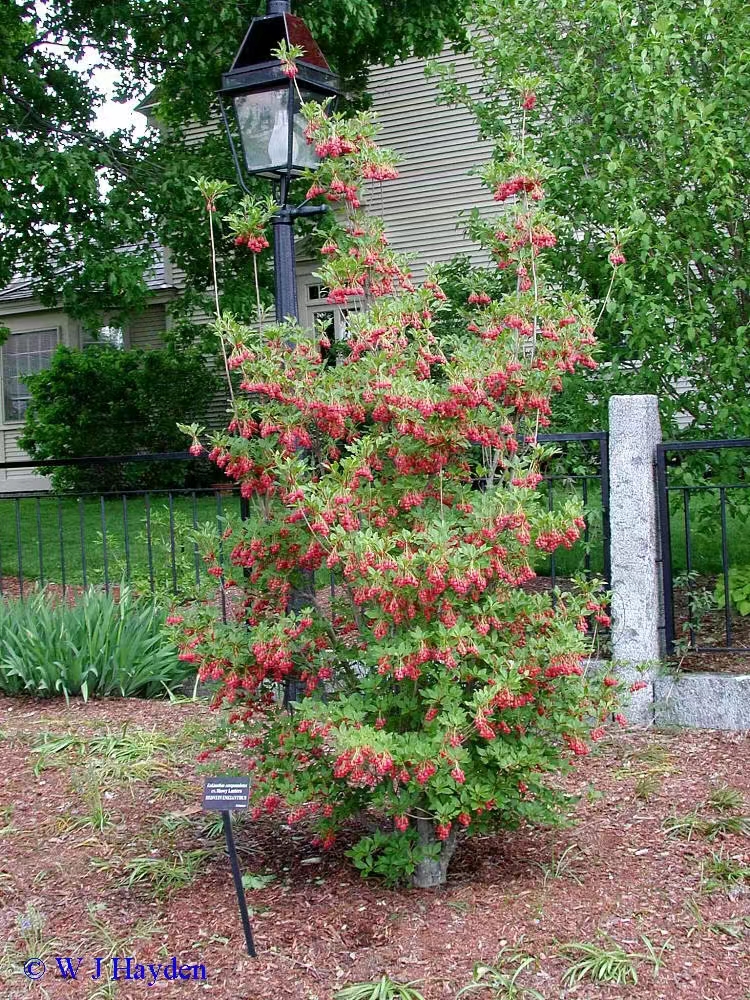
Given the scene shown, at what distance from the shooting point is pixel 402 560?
123 inches

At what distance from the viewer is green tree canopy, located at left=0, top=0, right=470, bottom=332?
9320 millimetres

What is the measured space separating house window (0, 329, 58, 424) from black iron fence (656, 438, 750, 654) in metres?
14.8

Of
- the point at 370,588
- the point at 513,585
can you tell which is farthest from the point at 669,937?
the point at 370,588

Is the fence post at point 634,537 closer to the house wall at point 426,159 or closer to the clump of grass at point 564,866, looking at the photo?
the clump of grass at point 564,866

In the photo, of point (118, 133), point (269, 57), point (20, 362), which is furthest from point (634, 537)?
point (20, 362)

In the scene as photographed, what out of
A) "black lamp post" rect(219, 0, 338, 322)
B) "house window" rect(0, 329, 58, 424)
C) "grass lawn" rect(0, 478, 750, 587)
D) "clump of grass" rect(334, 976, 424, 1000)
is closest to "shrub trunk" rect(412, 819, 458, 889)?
"clump of grass" rect(334, 976, 424, 1000)

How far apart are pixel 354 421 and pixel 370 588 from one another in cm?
77

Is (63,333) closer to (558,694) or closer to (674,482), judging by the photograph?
(674,482)

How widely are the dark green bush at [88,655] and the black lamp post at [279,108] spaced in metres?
2.32

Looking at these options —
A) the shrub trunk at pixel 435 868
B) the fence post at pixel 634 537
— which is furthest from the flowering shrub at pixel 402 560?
the fence post at pixel 634 537

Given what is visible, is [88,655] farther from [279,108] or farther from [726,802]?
[726,802]

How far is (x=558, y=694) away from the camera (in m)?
3.60

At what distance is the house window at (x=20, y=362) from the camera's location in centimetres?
1953

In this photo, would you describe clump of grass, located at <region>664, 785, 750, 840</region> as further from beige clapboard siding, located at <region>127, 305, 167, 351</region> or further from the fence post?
beige clapboard siding, located at <region>127, 305, 167, 351</region>
